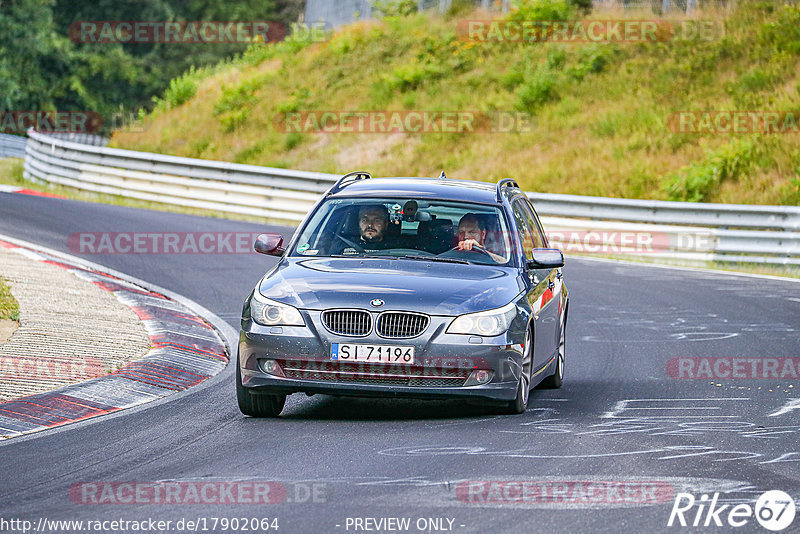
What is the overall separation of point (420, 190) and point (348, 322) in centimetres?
196

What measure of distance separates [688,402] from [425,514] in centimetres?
447

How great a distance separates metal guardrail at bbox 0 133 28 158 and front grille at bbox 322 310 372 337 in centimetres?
4219

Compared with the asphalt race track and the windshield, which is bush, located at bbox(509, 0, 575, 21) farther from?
the windshield

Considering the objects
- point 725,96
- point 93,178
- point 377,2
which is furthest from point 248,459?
point 377,2

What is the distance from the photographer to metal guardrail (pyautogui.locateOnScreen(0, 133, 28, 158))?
48388 millimetres

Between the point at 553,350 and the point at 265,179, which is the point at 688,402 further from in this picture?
the point at 265,179

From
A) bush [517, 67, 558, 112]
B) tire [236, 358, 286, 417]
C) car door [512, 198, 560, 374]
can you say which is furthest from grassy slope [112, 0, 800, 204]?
tire [236, 358, 286, 417]

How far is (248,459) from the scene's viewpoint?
730 centimetres

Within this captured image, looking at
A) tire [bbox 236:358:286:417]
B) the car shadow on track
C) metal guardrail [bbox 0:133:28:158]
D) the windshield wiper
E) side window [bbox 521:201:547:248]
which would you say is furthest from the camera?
metal guardrail [bbox 0:133:28:158]

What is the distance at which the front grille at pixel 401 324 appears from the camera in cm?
840

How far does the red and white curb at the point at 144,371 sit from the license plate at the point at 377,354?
177cm

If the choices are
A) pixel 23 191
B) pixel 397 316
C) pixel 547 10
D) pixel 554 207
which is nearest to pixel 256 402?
pixel 397 316

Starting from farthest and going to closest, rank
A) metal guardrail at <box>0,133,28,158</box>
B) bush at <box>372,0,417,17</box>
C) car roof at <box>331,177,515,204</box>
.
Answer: metal guardrail at <box>0,133,28,158</box>
bush at <box>372,0,417,17</box>
car roof at <box>331,177,515,204</box>

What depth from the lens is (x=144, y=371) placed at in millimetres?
10250
